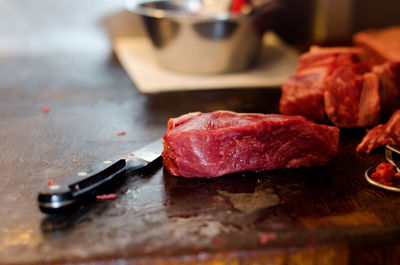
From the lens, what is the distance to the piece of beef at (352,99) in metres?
2.32

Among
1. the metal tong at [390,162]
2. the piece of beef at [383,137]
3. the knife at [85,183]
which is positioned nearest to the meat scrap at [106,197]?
the knife at [85,183]

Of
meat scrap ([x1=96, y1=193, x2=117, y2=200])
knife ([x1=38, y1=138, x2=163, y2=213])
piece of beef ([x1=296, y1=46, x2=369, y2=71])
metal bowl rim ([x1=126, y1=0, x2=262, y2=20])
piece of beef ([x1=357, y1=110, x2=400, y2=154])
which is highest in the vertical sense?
metal bowl rim ([x1=126, y1=0, x2=262, y2=20])

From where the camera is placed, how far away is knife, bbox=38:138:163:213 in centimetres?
157

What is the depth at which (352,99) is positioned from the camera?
2324 mm

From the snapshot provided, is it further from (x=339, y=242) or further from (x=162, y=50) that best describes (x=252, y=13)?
(x=339, y=242)

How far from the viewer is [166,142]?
1.90m

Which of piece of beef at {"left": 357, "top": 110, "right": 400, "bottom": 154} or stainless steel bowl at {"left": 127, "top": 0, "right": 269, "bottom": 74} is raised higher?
stainless steel bowl at {"left": 127, "top": 0, "right": 269, "bottom": 74}

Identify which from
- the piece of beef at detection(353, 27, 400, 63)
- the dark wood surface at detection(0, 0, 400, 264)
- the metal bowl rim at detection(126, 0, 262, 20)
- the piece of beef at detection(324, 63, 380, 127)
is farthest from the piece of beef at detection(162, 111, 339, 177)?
the piece of beef at detection(353, 27, 400, 63)

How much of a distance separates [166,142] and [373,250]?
80 cm

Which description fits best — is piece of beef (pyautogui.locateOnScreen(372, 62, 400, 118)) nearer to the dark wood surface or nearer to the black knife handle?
the dark wood surface

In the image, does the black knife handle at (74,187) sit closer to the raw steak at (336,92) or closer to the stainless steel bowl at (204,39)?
the raw steak at (336,92)

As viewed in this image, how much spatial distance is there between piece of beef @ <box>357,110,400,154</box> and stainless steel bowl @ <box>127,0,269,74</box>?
1.24 meters

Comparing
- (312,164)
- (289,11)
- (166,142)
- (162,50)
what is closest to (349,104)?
(312,164)

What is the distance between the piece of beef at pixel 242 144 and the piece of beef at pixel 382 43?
4.87ft
